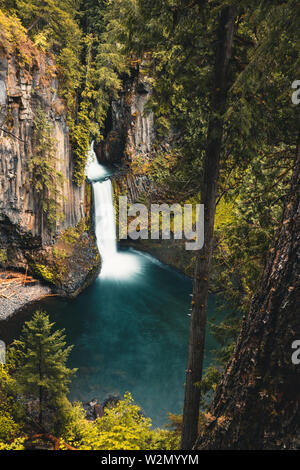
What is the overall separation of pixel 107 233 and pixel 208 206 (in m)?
14.2

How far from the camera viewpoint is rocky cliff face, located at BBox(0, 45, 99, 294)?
11156 mm

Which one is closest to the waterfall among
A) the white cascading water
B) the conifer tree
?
the white cascading water

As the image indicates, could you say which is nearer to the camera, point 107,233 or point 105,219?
point 105,219

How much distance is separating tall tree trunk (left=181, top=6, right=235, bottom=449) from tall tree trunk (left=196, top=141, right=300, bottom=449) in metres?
1.13

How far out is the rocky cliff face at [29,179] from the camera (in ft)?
36.6

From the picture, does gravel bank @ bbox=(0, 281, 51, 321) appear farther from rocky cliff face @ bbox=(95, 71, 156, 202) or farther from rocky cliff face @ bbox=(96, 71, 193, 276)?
rocky cliff face @ bbox=(95, 71, 156, 202)

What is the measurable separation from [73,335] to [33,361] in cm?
588

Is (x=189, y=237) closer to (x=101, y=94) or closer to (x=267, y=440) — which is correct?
(x=101, y=94)

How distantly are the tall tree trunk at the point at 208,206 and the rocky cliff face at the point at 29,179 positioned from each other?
8.82 metres

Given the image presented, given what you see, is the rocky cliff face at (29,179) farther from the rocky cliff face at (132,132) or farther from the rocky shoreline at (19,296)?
the rocky cliff face at (132,132)

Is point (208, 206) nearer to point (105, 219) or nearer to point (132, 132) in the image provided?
point (105, 219)

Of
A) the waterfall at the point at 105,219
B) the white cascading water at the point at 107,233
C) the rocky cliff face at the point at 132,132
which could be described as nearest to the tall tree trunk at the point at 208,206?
the white cascading water at the point at 107,233

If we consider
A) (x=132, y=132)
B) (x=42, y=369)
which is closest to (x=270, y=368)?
(x=42, y=369)

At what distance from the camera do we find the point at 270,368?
9.67 ft
